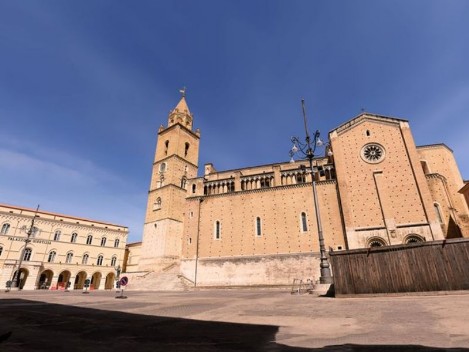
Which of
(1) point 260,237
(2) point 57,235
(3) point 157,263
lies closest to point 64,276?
(2) point 57,235

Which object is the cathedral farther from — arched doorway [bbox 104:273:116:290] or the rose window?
arched doorway [bbox 104:273:116:290]

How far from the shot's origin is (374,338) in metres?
3.63

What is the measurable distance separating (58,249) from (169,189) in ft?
73.6

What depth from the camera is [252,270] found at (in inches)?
1078

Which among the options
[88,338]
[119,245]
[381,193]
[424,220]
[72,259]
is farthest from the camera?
[119,245]

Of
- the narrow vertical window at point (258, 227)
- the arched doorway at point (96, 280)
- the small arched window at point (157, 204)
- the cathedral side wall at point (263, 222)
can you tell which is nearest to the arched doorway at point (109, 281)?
the arched doorway at point (96, 280)

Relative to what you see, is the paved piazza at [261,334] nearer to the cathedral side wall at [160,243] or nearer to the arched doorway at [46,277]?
the cathedral side wall at [160,243]

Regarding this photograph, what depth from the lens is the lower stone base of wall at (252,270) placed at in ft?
83.8

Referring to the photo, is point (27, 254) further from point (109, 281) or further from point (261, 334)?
point (261, 334)

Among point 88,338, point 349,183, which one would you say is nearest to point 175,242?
point 349,183

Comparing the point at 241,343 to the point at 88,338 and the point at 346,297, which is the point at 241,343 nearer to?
the point at 88,338

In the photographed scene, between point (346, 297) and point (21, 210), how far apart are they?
48.5m

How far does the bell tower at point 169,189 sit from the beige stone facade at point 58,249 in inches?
593

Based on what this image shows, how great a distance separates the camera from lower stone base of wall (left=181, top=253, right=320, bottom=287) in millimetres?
25531
